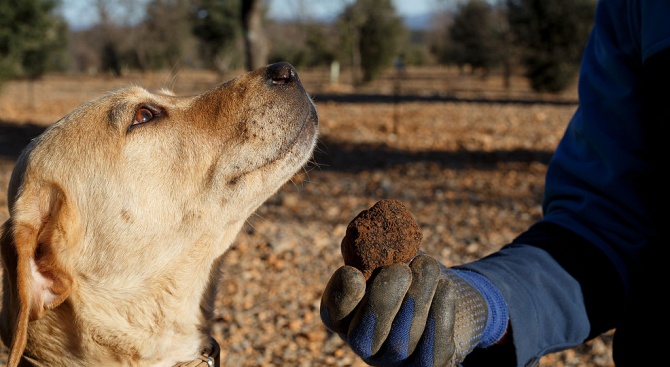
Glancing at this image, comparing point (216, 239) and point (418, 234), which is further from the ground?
point (418, 234)

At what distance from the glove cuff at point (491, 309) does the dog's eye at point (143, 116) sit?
4.61ft

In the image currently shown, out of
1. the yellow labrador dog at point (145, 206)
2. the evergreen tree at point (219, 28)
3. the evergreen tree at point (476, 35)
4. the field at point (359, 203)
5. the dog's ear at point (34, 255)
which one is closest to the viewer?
the dog's ear at point (34, 255)

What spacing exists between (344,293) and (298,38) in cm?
5031

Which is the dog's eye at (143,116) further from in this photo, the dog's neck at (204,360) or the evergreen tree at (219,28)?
the evergreen tree at (219,28)

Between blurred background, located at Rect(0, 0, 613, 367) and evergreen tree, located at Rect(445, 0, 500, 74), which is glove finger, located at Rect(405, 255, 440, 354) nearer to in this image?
blurred background, located at Rect(0, 0, 613, 367)

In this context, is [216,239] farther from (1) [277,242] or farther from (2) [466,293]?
(1) [277,242]

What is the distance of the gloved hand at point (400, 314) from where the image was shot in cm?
177

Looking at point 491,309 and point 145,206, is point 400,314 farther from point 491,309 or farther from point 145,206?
point 145,206

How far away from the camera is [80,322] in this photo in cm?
223

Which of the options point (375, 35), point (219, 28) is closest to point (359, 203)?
point (375, 35)

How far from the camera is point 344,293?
177 cm

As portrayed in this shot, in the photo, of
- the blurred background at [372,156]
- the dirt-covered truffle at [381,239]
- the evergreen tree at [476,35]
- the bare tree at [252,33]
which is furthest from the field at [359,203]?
the evergreen tree at [476,35]

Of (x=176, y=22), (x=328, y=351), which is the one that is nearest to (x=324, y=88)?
(x=176, y=22)

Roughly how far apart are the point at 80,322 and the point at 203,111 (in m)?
0.95
